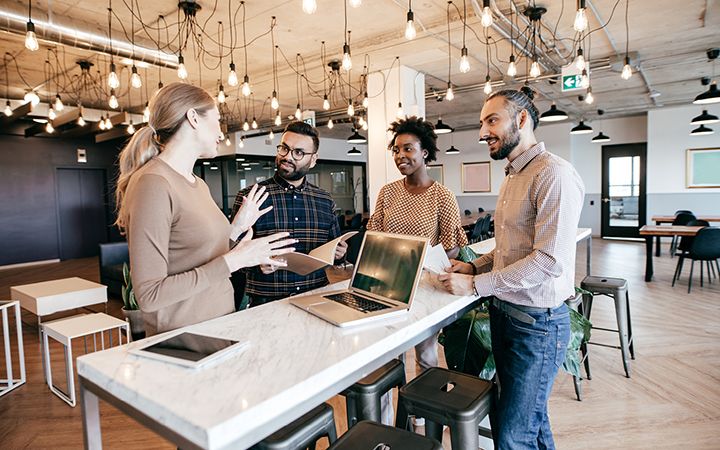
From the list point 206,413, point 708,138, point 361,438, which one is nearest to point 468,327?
point 361,438

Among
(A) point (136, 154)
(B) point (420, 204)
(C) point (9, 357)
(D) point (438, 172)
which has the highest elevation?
(D) point (438, 172)

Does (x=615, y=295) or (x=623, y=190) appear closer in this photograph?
(x=615, y=295)

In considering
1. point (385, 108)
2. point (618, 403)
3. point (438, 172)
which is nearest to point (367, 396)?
point (618, 403)

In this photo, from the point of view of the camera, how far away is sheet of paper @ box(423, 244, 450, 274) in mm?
1564

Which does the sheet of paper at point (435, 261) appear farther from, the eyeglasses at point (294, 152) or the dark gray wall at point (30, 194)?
the dark gray wall at point (30, 194)

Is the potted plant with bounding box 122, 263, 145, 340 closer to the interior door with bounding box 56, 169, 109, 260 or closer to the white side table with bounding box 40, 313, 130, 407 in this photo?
the white side table with bounding box 40, 313, 130, 407

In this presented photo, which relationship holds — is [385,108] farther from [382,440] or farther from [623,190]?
[623,190]

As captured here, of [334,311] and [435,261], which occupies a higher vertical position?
[435,261]

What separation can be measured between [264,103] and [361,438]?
897cm

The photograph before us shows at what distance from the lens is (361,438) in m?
1.31

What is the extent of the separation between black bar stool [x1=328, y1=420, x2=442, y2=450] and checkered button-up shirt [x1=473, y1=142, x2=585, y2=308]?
0.58 meters

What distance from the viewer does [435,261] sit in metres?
1.66

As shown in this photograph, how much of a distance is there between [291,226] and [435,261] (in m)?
0.87

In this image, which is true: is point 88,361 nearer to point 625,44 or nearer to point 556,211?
point 556,211
